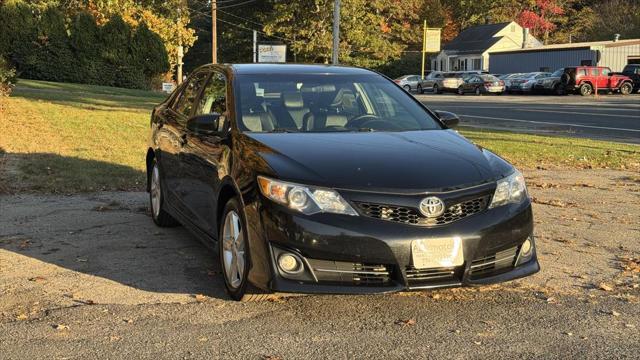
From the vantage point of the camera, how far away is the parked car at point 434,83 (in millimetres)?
50844

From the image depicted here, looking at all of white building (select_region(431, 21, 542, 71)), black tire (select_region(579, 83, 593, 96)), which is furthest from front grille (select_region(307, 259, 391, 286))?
white building (select_region(431, 21, 542, 71))

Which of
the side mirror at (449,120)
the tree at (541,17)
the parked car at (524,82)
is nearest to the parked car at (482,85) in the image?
the parked car at (524,82)

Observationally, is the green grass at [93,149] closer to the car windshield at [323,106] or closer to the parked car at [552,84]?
the car windshield at [323,106]

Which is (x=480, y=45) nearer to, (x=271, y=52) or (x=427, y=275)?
(x=271, y=52)

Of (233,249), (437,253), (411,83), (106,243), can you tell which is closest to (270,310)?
(233,249)

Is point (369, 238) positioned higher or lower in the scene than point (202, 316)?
higher

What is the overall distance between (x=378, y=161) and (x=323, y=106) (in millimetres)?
1192

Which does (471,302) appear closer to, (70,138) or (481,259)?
(481,259)

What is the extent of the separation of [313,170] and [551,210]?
440 centimetres

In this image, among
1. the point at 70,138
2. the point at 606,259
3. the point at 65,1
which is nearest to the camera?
the point at 606,259

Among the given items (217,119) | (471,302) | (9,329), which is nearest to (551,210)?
(471,302)

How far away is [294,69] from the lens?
597 centimetres

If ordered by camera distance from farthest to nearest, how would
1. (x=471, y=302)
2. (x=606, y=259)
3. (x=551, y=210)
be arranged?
(x=551, y=210) → (x=606, y=259) → (x=471, y=302)

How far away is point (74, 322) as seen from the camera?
4328mm
